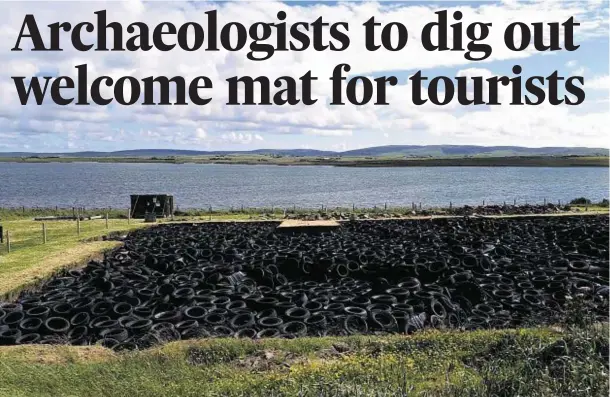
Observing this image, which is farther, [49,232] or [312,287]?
[49,232]

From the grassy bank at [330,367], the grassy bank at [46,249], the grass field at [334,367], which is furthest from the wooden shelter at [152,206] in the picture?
the grassy bank at [330,367]

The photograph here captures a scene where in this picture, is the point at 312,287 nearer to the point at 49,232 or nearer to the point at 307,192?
the point at 49,232

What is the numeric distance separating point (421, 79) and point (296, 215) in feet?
87.8

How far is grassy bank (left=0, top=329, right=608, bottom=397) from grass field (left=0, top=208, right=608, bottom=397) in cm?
2

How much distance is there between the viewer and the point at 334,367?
10539 millimetres

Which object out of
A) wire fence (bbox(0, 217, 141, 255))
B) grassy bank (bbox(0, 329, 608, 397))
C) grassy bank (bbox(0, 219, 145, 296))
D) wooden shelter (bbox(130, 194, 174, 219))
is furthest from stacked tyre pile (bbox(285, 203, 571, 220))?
grassy bank (bbox(0, 329, 608, 397))

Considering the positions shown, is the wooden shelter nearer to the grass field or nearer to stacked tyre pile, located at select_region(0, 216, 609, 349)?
stacked tyre pile, located at select_region(0, 216, 609, 349)

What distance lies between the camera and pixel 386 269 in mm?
22141

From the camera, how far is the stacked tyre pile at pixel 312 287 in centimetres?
1562

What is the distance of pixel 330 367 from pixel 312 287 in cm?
1029

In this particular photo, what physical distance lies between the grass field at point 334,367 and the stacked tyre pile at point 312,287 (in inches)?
83.3

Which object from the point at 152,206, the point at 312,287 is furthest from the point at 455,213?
the point at 312,287

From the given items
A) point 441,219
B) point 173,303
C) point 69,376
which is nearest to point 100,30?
point 173,303

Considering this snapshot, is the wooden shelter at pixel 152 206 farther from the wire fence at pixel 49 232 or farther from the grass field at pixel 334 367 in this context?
the grass field at pixel 334 367
